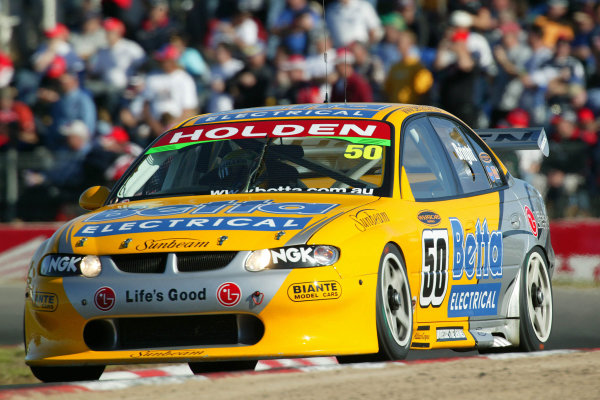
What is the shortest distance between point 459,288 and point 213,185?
1.38m

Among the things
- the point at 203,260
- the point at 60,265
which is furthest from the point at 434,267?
the point at 60,265

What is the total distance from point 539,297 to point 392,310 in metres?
1.82

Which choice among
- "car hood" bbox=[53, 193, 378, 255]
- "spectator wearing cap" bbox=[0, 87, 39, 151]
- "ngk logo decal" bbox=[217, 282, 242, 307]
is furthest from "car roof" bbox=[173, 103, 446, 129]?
"spectator wearing cap" bbox=[0, 87, 39, 151]

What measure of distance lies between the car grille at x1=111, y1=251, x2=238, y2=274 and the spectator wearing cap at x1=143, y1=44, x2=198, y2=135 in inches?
330

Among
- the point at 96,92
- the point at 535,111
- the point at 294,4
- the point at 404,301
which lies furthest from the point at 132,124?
the point at 404,301

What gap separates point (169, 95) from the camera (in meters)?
14.1

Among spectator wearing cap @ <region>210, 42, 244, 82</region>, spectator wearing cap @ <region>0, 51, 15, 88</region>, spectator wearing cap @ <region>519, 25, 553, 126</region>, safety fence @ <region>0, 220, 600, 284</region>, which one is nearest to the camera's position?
safety fence @ <region>0, 220, 600, 284</region>

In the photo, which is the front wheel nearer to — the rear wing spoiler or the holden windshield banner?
the holden windshield banner

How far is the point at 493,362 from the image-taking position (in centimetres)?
530

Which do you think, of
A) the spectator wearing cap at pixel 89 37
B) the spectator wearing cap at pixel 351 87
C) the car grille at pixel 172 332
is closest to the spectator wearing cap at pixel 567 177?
the spectator wearing cap at pixel 351 87

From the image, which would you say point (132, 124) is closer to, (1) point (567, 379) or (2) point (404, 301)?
(2) point (404, 301)

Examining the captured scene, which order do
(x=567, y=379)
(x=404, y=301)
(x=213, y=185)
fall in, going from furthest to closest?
(x=213, y=185), (x=404, y=301), (x=567, y=379)

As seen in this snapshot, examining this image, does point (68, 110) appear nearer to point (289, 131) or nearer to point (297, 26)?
point (297, 26)

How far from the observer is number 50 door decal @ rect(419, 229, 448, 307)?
246 inches
